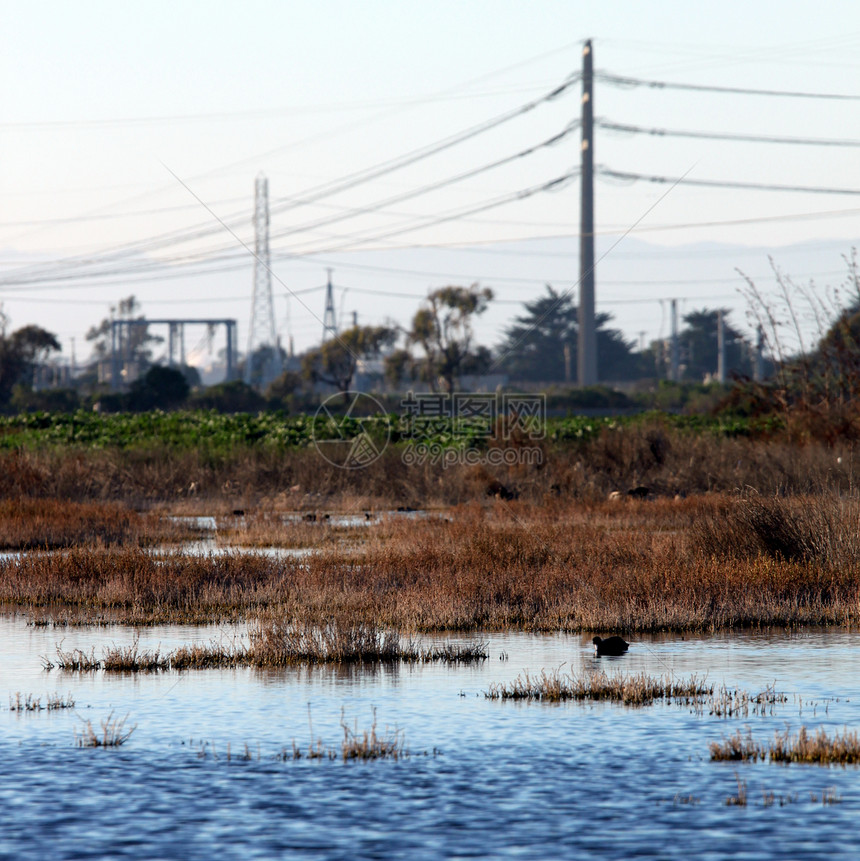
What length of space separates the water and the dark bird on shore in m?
0.46

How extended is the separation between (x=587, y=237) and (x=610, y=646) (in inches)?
1841

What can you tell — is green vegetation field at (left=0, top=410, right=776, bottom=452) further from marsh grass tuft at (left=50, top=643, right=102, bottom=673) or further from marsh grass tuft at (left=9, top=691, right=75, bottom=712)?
marsh grass tuft at (left=9, top=691, right=75, bottom=712)

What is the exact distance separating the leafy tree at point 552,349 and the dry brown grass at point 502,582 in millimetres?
88011

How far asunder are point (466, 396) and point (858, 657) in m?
36.8

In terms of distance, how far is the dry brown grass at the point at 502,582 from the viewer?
1427 centimetres

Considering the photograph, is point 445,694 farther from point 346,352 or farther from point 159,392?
point 346,352

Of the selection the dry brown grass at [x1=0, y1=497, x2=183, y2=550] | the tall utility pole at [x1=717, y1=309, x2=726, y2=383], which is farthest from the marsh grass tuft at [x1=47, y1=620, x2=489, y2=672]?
the tall utility pole at [x1=717, y1=309, x2=726, y2=383]

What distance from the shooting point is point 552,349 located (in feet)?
358

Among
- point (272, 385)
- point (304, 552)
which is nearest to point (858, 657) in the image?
point (304, 552)

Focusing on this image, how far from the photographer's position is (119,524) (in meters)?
24.9

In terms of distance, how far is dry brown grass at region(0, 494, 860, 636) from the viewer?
46.8 ft

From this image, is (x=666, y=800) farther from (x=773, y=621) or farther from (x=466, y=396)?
(x=466, y=396)

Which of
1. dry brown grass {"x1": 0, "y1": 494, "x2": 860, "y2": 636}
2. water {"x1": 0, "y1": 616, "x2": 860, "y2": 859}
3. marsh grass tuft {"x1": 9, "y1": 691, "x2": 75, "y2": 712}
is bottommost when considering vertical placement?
water {"x1": 0, "y1": 616, "x2": 860, "y2": 859}

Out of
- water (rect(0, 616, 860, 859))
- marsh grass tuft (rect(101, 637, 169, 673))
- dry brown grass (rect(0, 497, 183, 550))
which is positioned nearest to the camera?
water (rect(0, 616, 860, 859))
